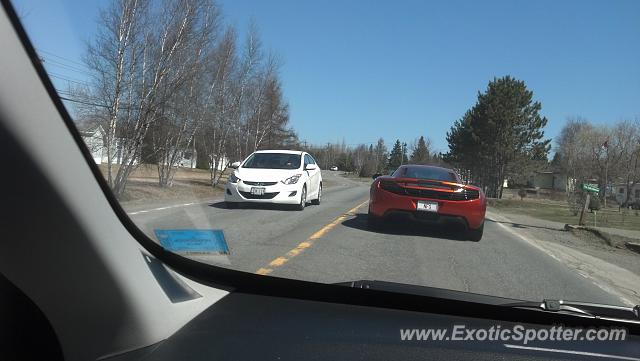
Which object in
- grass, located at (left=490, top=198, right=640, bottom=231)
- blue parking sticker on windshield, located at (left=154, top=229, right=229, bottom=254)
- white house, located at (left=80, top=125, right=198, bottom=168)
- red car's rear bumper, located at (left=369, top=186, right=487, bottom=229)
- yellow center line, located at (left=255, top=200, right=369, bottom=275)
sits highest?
white house, located at (left=80, top=125, right=198, bottom=168)

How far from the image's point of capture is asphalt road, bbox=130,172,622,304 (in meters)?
5.38

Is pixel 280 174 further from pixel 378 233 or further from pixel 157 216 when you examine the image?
pixel 157 216

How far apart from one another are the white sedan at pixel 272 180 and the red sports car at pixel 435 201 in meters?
3.61

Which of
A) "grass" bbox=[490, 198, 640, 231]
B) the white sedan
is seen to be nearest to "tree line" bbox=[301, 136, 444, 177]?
"grass" bbox=[490, 198, 640, 231]

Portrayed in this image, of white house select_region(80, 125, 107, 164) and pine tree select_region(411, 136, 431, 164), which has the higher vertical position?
pine tree select_region(411, 136, 431, 164)

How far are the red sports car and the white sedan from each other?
361 cm

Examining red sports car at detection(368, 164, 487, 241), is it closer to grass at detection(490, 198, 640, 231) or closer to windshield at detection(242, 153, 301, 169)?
windshield at detection(242, 153, 301, 169)

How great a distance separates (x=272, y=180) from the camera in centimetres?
1289

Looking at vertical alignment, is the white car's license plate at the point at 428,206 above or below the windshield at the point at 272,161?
below

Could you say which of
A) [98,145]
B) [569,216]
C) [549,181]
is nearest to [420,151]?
[569,216]

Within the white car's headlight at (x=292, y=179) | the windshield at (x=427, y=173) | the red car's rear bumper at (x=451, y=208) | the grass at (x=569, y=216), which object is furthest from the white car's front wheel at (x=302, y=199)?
the grass at (x=569, y=216)

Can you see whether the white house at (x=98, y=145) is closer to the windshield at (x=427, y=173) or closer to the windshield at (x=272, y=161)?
the windshield at (x=427, y=173)

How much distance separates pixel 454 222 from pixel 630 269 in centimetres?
271

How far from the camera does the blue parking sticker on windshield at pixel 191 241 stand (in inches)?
115
